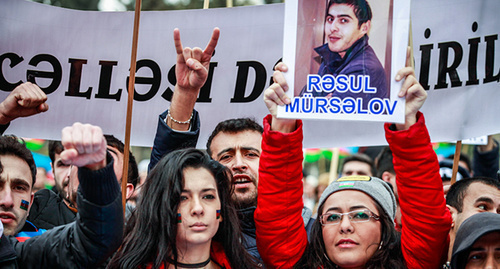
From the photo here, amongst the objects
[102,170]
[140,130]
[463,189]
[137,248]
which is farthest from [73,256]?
[463,189]

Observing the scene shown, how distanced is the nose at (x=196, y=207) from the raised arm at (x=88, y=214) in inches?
20.2

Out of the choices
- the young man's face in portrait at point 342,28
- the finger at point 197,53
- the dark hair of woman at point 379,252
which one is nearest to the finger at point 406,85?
the young man's face in portrait at point 342,28

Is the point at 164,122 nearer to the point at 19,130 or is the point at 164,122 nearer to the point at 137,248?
the point at 137,248

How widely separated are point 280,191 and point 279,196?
0.07 ft

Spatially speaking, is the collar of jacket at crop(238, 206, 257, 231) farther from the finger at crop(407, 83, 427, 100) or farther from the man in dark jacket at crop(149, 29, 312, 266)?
the finger at crop(407, 83, 427, 100)

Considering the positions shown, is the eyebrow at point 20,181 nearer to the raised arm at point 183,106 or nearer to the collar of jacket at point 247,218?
the raised arm at point 183,106

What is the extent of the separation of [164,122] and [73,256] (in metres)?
1.11

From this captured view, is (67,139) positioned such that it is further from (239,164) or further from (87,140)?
(239,164)

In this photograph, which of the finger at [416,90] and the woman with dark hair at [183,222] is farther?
the woman with dark hair at [183,222]

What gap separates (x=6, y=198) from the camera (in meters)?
3.12

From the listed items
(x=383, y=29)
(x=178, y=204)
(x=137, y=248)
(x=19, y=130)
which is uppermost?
(x=383, y=29)

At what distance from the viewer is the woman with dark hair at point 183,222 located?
9.20ft

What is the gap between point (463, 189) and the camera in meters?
3.60

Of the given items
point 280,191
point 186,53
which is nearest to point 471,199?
point 280,191
